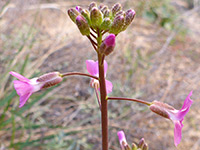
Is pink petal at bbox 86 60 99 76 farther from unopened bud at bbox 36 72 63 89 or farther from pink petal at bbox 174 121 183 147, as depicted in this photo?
pink petal at bbox 174 121 183 147

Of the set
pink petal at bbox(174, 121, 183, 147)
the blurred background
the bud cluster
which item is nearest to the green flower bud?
the bud cluster

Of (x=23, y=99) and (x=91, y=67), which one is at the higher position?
(x=91, y=67)

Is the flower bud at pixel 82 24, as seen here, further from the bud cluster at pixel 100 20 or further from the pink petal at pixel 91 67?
the pink petal at pixel 91 67

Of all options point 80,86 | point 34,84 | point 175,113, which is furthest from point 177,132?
point 80,86

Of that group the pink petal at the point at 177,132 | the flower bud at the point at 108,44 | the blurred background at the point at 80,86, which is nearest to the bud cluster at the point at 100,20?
the flower bud at the point at 108,44

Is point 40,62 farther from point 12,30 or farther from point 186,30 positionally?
point 186,30

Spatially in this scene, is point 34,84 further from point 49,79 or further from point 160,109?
point 160,109
